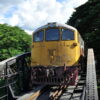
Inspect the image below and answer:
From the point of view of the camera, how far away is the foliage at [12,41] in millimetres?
43625

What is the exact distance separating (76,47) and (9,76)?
128 inches

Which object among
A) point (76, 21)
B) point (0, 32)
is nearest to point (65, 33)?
point (76, 21)

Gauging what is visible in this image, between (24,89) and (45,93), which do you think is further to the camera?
(24,89)

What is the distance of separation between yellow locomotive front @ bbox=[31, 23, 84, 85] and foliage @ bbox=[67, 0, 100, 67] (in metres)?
10.6

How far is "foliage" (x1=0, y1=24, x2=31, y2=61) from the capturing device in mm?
43625

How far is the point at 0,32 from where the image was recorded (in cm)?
4794

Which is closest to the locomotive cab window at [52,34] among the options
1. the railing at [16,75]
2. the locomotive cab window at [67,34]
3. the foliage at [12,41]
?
the locomotive cab window at [67,34]

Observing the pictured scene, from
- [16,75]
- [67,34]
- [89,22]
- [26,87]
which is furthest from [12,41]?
[67,34]

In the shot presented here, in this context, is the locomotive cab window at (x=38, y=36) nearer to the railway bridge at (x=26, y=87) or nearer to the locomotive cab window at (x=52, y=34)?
the locomotive cab window at (x=52, y=34)

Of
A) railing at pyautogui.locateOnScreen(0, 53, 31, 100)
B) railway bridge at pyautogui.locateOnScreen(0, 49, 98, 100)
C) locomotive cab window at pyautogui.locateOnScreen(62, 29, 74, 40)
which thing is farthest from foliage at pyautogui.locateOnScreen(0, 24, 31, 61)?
locomotive cab window at pyautogui.locateOnScreen(62, 29, 74, 40)

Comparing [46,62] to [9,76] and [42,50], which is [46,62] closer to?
Answer: [42,50]

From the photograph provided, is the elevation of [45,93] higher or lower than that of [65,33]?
lower

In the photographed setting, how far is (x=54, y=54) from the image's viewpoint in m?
12.4

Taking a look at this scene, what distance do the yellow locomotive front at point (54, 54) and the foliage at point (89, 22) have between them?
1058 centimetres
